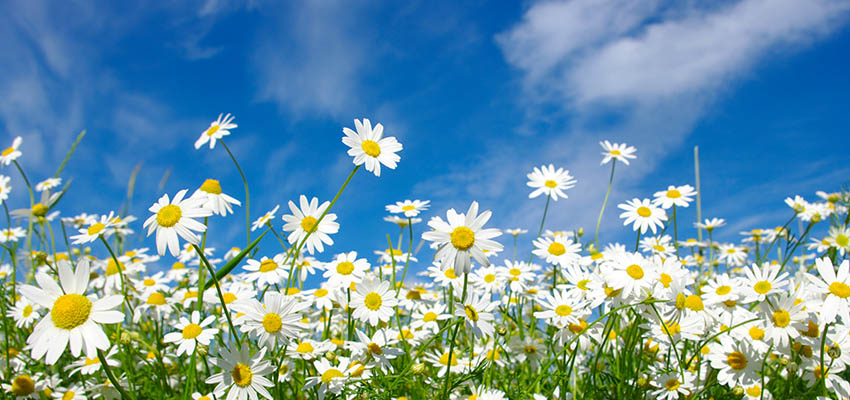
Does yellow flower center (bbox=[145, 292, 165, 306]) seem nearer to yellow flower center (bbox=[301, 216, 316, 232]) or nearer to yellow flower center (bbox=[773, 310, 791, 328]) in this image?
yellow flower center (bbox=[301, 216, 316, 232])

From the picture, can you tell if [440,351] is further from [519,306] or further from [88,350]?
[88,350]

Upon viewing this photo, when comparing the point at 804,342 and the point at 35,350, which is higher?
the point at 804,342

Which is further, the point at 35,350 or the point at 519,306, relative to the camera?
the point at 519,306

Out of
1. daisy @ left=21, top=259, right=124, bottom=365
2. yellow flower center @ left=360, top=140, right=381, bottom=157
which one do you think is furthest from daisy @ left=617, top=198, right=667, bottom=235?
daisy @ left=21, top=259, right=124, bottom=365

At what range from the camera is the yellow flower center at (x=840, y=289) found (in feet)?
7.66

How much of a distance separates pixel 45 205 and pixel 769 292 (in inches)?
166

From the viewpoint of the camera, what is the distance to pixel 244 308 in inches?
80.3

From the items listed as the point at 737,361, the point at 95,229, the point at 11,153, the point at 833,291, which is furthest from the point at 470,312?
the point at 11,153

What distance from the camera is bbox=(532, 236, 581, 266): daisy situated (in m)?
3.24

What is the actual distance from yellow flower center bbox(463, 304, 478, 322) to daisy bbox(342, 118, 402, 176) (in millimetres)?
648

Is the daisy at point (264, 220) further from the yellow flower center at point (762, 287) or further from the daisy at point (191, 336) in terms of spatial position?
the yellow flower center at point (762, 287)

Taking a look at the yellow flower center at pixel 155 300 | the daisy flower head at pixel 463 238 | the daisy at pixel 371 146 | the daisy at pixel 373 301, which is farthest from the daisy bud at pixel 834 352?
the yellow flower center at pixel 155 300

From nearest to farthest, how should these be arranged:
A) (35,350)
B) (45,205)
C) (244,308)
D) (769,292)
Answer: (35,350) < (244,308) < (769,292) < (45,205)

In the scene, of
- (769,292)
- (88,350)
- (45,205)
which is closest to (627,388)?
(769,292)
